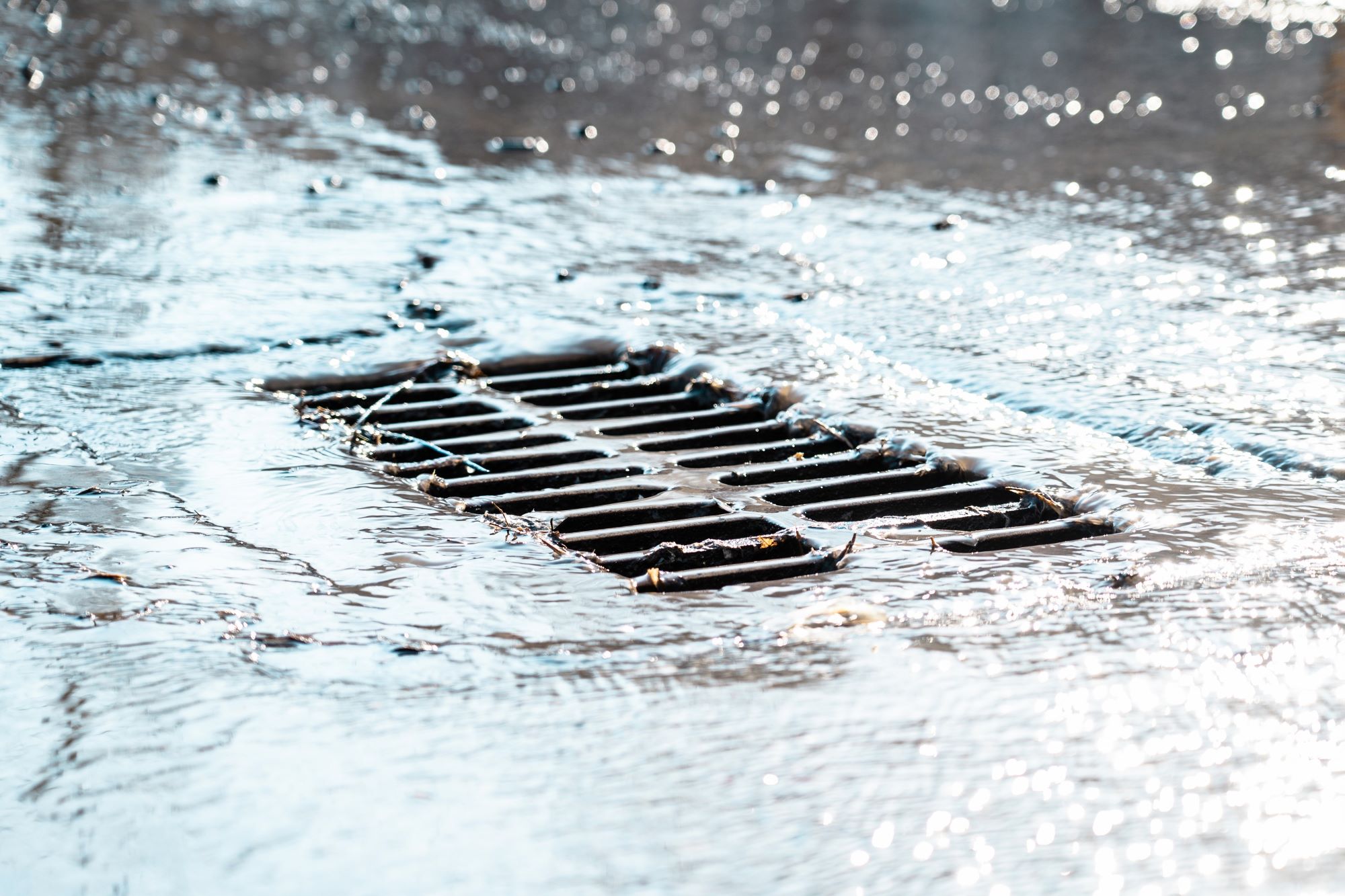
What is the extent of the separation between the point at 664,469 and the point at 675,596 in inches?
19.6

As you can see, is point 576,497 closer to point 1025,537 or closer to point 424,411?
point 424,411

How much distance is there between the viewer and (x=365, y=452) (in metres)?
2.26

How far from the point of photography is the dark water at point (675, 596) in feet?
4.08

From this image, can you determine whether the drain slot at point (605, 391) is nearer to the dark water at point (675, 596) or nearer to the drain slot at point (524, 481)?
the dark water at point (675, 596)

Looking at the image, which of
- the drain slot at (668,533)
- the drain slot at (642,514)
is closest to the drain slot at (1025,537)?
the drain slot at (668,533)

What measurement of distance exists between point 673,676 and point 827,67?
572 centimetres

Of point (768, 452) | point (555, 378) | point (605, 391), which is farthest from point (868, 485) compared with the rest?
point (555, 378)

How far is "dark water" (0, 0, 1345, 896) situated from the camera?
1.24 metres

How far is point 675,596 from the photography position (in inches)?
67.4

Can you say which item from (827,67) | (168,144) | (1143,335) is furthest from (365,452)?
(827,67)

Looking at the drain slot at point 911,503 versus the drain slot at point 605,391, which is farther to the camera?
the drain slot at point 605,391

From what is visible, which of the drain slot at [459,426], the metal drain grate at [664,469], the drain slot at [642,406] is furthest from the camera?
the drain slot at [642,406]

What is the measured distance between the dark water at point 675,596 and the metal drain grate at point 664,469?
0.09 metres

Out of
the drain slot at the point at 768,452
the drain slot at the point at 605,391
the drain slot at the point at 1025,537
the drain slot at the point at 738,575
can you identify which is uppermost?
the drain slot at the point at 605,391
